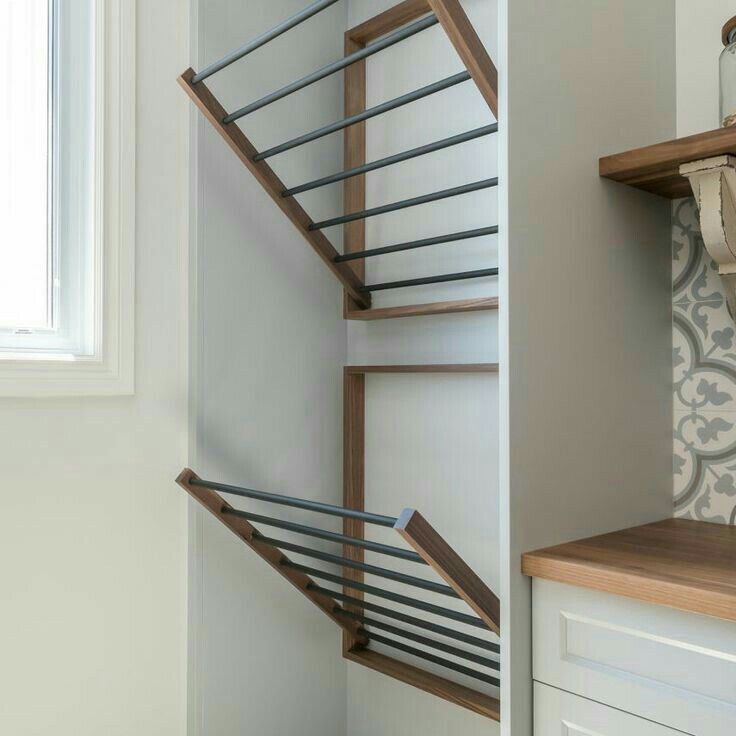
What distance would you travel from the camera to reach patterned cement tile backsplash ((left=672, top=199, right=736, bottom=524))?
45.9 inches

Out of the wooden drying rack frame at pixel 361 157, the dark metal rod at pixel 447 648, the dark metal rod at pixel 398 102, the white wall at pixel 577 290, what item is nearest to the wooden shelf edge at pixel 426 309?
the wooden drying rack frame at pixel 361 157

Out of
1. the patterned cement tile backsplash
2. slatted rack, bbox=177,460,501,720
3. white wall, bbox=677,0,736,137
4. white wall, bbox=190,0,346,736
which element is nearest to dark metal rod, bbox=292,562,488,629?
slatted rack, bbox=177,460,501,720

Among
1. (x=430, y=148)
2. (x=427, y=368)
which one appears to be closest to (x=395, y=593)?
(x=427, y=368)

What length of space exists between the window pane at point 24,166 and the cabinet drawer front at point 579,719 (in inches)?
40.5

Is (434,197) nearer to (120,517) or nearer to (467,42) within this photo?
(467,42)

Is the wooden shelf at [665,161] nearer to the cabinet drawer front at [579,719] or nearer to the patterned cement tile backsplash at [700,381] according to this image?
the patterned cement tile backsplash at [700,381]

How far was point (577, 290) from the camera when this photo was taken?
1057 mm

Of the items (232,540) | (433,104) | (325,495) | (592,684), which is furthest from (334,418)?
(592,684)

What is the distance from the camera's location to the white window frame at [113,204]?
133 cm

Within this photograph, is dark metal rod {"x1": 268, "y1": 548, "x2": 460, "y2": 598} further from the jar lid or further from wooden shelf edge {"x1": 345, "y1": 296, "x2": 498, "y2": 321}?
the jar lid

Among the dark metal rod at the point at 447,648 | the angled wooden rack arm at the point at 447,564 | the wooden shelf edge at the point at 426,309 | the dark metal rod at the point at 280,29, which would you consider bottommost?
the dark metal rod at the point at 447,648

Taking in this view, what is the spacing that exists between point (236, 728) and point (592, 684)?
856mm

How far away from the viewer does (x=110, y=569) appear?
1.34 m

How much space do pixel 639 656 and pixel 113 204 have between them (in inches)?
43.8
